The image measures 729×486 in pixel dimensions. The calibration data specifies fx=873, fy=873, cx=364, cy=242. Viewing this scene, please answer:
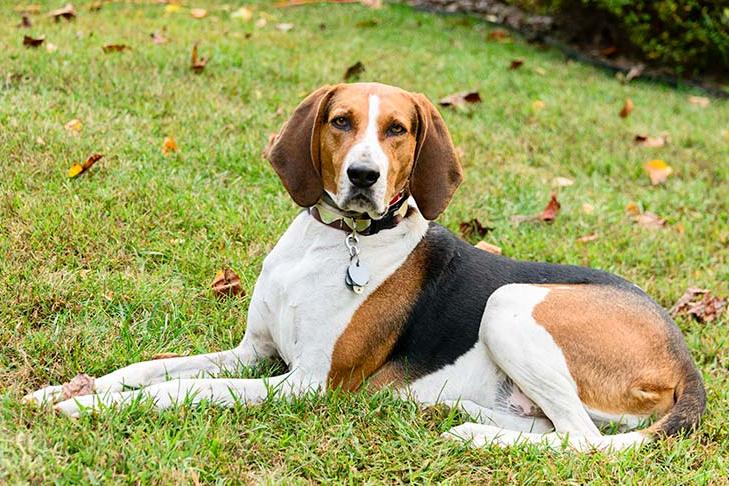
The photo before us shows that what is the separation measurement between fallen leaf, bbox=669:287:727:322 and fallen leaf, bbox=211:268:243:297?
106 inches

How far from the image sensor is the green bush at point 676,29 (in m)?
10.2

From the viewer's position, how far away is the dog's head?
12.5 feet

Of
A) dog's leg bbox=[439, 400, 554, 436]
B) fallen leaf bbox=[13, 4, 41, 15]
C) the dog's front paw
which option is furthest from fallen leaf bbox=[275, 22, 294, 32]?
the dog's front paw

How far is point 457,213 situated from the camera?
627 centimetres

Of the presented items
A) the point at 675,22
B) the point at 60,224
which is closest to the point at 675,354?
the point at 60,224

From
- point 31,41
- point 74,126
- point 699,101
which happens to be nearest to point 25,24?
point 31,41

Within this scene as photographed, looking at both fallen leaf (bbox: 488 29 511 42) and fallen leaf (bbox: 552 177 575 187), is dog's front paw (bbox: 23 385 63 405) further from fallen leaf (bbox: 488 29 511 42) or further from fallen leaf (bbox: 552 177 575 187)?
fallen leaf (bbox: 488 29 511 42)

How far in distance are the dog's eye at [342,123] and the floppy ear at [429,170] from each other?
378mm

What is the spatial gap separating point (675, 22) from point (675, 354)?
289 inches

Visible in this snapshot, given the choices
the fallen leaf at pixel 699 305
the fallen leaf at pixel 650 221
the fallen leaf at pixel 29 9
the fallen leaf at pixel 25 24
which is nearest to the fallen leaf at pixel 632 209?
the fallen leaf at pixel 650 221

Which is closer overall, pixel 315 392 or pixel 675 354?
pixel 315 392

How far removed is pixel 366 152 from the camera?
3.75 metres

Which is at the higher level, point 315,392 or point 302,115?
point 302,115

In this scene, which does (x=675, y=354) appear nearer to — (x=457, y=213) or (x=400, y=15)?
(x=457, y=213)
